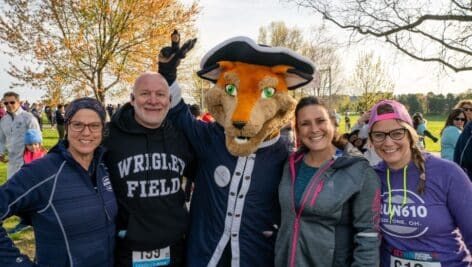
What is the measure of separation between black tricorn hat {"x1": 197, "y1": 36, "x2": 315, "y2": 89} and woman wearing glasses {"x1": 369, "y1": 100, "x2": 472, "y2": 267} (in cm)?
72

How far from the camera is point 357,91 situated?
2833 centimetres

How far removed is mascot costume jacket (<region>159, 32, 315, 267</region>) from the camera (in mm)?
2855

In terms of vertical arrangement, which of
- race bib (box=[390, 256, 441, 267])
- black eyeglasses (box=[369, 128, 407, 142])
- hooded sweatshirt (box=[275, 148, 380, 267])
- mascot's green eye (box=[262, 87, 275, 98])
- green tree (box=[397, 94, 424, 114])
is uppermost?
green tree (box=[397, 94, 424, 114])

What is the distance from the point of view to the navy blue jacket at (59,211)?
235 centimetres

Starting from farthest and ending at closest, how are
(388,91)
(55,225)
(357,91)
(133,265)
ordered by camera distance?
1. (357,91)
2. (388,91)
3. (133,265)
4. (55,225)

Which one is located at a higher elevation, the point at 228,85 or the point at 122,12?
the point at 122,12

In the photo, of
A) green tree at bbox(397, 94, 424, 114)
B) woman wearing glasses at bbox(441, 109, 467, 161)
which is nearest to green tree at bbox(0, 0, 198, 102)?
woman wearing glasses at bbox(441, 109, 467, 161)

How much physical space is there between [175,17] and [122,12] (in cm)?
185

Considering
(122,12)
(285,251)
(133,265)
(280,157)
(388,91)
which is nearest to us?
(285,251)

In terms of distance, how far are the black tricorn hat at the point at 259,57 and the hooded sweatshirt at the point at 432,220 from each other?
108cm

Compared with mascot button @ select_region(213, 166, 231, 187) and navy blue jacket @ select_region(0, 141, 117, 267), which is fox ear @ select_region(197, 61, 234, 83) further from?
navy blue jacket @ select_region(0, 141, 117, 267)

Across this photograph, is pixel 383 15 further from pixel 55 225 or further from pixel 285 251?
pixel 55 225

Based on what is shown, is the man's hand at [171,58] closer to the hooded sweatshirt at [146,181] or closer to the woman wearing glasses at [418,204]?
the hooded sweatshirt at [146,181]

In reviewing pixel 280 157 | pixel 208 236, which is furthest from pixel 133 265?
pixel 280 157
